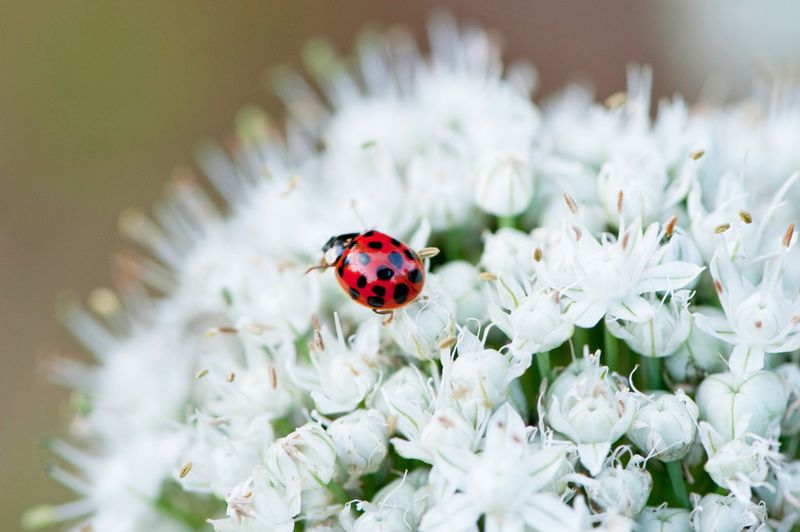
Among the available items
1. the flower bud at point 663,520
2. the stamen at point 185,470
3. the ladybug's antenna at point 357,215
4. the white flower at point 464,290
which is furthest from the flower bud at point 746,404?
the stamen at point 185,470

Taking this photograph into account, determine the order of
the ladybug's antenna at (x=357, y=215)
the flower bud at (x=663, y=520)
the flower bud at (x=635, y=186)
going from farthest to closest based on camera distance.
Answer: the ladybug's antenna at (x=357, y=215) → the flower bud at (x=635, y=186) → the flower bud at (x=663, y=520)

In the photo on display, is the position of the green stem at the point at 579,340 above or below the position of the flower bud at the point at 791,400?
above

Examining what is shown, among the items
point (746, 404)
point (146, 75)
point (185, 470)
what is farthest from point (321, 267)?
point (146, 75)

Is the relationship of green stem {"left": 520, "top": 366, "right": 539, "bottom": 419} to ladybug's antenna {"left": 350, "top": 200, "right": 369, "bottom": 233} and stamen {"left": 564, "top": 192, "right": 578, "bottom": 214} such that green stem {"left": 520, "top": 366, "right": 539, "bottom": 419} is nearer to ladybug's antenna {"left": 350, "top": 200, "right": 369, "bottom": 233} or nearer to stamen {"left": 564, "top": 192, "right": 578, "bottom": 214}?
stamen {"left": 564, "top": 192, "right": 578, "bottom": 214}

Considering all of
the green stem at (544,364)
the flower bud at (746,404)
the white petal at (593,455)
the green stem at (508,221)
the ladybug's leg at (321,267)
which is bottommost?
the flower bud at (746,404)

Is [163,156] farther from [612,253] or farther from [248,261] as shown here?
[612,253]

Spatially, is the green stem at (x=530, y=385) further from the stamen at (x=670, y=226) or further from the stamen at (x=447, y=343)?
the stamen at (x=670, y=226)

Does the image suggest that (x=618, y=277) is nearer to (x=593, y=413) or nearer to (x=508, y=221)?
(x=593, y=413)

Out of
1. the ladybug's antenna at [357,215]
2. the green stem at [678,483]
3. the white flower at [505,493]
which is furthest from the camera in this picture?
the ladybug's antenna at [357,215]
